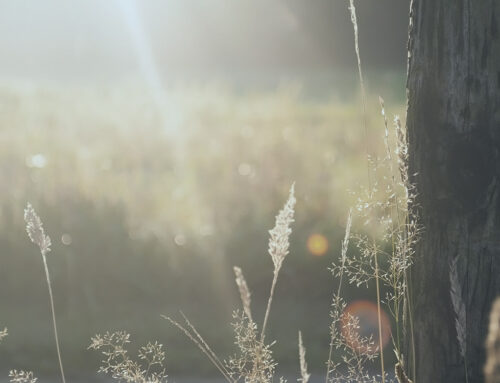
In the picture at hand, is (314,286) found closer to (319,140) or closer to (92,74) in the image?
(319,140)

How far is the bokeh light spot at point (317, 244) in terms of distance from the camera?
5340mm

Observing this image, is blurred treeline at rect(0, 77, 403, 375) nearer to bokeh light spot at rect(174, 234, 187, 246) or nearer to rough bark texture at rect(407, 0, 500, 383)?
bokeh light spot at rect(174, 234, 187, 246)

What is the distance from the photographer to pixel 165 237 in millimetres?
5457

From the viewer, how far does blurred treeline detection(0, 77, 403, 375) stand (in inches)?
197

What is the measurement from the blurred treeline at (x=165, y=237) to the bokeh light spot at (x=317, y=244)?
4 centimetres

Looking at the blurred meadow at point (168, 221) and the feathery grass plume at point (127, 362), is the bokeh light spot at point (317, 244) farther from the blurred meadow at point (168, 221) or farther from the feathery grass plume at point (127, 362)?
the feathery grass plume at point (127, 362)

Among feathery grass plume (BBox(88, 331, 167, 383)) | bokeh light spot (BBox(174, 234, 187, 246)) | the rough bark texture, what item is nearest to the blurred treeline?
bokeh light spot (BBox(174, 234, 187, 246))

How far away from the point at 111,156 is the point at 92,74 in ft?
46.2

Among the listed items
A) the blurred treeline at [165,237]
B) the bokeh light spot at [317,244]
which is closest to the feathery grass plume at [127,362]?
the blurred treeline at [165,237]

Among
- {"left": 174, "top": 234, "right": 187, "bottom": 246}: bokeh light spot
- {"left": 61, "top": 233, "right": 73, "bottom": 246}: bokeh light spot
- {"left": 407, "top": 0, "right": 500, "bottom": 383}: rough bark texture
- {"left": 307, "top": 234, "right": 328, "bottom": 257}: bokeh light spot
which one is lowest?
{"left": 307, "top": 234, "right": 328, "bottom": 257}: bokeh light spot

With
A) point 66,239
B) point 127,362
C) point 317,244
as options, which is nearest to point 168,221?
point 66,239

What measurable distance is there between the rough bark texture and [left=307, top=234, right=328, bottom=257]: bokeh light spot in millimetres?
2954

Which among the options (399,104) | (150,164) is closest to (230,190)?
(150,164)

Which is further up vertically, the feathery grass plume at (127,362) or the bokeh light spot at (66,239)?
the bokeh light spot at (66,239)
